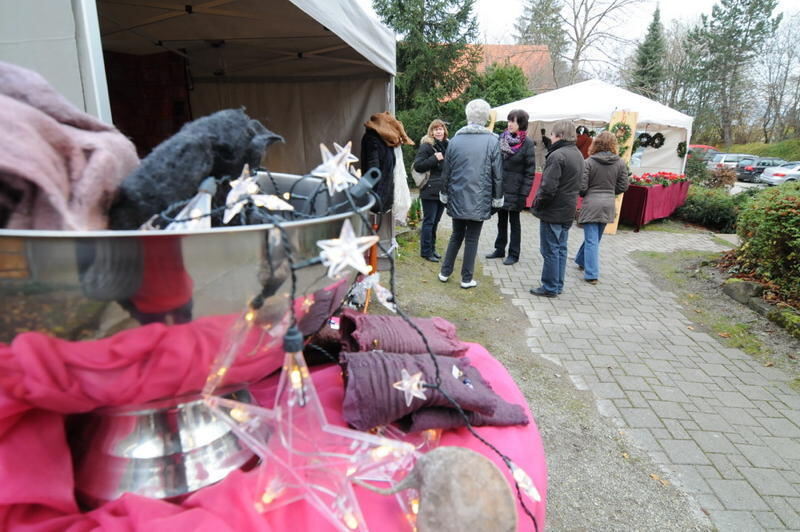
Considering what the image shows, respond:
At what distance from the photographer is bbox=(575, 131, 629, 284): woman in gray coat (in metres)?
4.98

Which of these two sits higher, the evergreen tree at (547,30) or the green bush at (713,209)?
the evergreen tree at (547,30)

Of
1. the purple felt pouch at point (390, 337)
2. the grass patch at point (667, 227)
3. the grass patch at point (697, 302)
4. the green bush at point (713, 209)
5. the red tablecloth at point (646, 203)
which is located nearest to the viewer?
the purple felt pouch at point (390, 337)

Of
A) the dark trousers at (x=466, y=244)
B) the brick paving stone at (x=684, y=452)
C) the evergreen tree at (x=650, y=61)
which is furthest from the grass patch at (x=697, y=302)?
the evergreen tree at (x=650, y=61)

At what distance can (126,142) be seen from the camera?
0.56 m

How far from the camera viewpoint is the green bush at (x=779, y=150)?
2325 cm

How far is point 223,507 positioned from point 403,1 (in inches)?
541

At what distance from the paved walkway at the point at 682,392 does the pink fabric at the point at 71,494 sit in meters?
2.15

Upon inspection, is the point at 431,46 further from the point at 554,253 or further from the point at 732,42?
the point at 732,42

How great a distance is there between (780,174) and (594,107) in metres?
15.7

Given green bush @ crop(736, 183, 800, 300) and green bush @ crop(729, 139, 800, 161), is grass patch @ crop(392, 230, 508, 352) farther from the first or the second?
green bush @ crop(729, 139, 800, 161)

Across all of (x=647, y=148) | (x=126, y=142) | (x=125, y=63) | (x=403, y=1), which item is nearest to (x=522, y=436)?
(x=126, y=142)

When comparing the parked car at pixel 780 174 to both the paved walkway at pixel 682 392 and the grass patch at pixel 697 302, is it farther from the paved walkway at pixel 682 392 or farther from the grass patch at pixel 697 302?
the paved walkway at pixel 682 392

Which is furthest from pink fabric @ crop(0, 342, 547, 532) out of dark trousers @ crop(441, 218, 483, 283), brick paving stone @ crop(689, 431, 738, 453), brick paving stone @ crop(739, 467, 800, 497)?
dark trousers @ crop(441, 218, 483, 283)

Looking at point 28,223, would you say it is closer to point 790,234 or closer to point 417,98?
point 790,234
